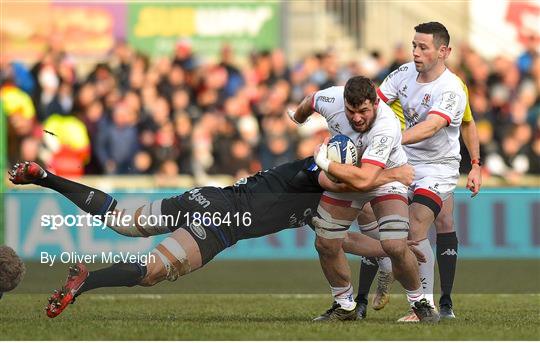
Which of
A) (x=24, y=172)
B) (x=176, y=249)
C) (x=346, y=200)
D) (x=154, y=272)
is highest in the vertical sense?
(x=24, y=172)

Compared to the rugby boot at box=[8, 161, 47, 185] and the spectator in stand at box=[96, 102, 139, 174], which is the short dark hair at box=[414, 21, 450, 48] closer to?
the rugby boot at box=[8, 161, 47, 185]

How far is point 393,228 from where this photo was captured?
1063 cm

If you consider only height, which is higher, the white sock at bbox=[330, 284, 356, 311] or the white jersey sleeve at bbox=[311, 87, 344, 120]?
the white jersey sleeve at bbox=[311, 87, 344, 120]

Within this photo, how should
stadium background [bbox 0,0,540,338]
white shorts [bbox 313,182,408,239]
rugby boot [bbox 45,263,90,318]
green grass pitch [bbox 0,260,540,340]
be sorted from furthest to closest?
1. stadium background [bbox 0,0,540,338]
2. white shorts [bbox 313,182,408,239]
3. rugby boot [bbox 45,263,90,318]
4. green grass pitch [bbox 0,260,540,340]

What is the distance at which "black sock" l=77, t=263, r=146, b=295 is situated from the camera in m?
10.2

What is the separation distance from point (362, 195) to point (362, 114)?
0.73 meters

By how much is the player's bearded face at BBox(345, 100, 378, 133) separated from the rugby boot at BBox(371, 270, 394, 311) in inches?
66.6

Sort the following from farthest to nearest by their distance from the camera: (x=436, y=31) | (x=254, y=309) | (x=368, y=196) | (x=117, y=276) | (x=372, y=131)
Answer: (x=254, y=309), (x=436, y=31), (x=368, y=196), (x=372, y=131), (x=117, y=276)

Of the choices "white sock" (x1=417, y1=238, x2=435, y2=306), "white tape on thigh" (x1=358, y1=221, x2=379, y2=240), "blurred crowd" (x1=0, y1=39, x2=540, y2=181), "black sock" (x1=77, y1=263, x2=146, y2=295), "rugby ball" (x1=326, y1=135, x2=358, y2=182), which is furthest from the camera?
"blurred crowd" (x1=0, y1=39, x2=540, y2=181)

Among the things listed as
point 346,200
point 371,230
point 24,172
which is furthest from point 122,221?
point 371,230

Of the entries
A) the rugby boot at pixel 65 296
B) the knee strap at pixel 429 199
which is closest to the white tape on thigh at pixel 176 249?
the rugby boot at pixel 65 296

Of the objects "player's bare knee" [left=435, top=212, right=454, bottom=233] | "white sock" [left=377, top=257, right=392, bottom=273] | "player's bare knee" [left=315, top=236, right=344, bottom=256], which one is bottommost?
"white sock" [left=377, top=257, right=392, bottom=273]

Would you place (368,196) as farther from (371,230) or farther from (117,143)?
(117,143)

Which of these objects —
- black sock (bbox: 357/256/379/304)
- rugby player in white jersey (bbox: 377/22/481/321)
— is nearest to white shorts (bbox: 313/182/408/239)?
rugby player in white jersey (bbox: 377/22/481/321)
